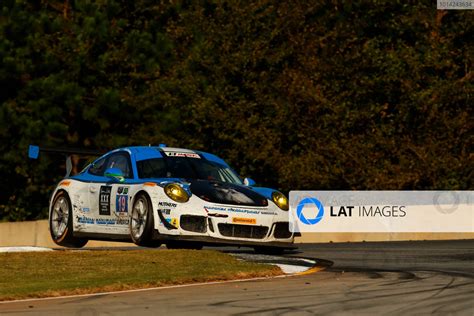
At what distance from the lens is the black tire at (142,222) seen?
632 inches

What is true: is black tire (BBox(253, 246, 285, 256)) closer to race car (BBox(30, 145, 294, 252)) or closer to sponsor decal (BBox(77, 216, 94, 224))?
race car (BBox(30, 145, 294, 252))

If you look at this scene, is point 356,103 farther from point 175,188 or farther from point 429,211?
point 175,188

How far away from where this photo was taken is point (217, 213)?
52.4 feet

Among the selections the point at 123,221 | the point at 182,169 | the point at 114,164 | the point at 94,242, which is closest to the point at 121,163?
the point at 114,164

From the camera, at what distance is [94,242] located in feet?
89.9

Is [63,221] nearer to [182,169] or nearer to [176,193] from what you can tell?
[182,169]

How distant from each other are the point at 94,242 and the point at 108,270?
46.3 ft

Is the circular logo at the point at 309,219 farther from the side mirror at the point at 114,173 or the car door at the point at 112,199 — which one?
the side mirror at the point at 114,173

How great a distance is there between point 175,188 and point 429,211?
1156cm

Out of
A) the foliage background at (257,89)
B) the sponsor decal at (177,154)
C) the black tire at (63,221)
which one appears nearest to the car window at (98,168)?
the black tire at (63,221)

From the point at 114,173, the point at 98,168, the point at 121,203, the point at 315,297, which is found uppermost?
the point at 98,168

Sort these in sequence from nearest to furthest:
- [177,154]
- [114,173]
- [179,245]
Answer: [114,173] → [179,245] → [177,154]

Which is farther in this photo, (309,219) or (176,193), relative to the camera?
(309,219)

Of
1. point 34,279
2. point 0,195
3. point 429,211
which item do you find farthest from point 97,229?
point 0,195
